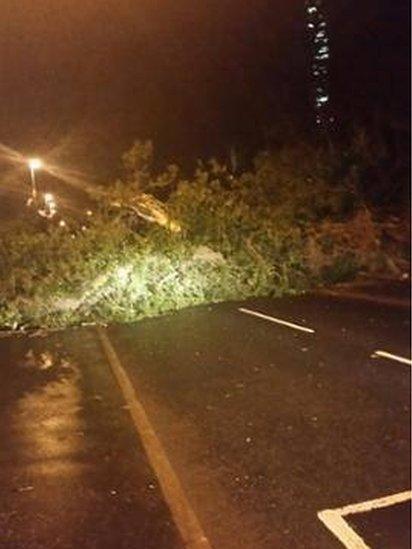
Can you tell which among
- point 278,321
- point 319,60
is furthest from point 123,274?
point 319,60

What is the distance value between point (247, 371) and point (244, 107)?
22799 millimetres

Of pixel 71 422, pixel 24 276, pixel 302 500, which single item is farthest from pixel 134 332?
pixel 302 500

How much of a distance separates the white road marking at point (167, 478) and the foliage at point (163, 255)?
856cm

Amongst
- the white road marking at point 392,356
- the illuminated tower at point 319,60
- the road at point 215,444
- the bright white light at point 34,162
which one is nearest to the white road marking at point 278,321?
the road at point 215,444

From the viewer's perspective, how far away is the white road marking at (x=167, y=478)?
4.79m

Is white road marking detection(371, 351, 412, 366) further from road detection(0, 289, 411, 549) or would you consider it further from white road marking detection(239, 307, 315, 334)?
white road marking detection(239, 307, 315, 334)

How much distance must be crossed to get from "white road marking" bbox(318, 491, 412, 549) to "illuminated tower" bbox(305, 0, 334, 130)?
2326 cm

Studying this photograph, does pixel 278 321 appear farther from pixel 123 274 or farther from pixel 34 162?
pixel 34 162

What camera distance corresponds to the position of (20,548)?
482cm

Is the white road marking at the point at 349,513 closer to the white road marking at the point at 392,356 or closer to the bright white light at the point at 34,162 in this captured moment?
the white road marking at the point at 392,356

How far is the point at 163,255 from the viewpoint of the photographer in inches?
758

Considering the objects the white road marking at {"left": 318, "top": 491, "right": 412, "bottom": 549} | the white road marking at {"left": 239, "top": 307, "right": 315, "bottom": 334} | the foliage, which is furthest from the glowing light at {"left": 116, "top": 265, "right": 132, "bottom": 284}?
the white road marking at {"left": 318, "top": 491, "right": 412, "bottom": 549}

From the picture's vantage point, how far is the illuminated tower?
2638 centimetres

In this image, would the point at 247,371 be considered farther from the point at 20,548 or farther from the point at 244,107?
the point at 244,107
